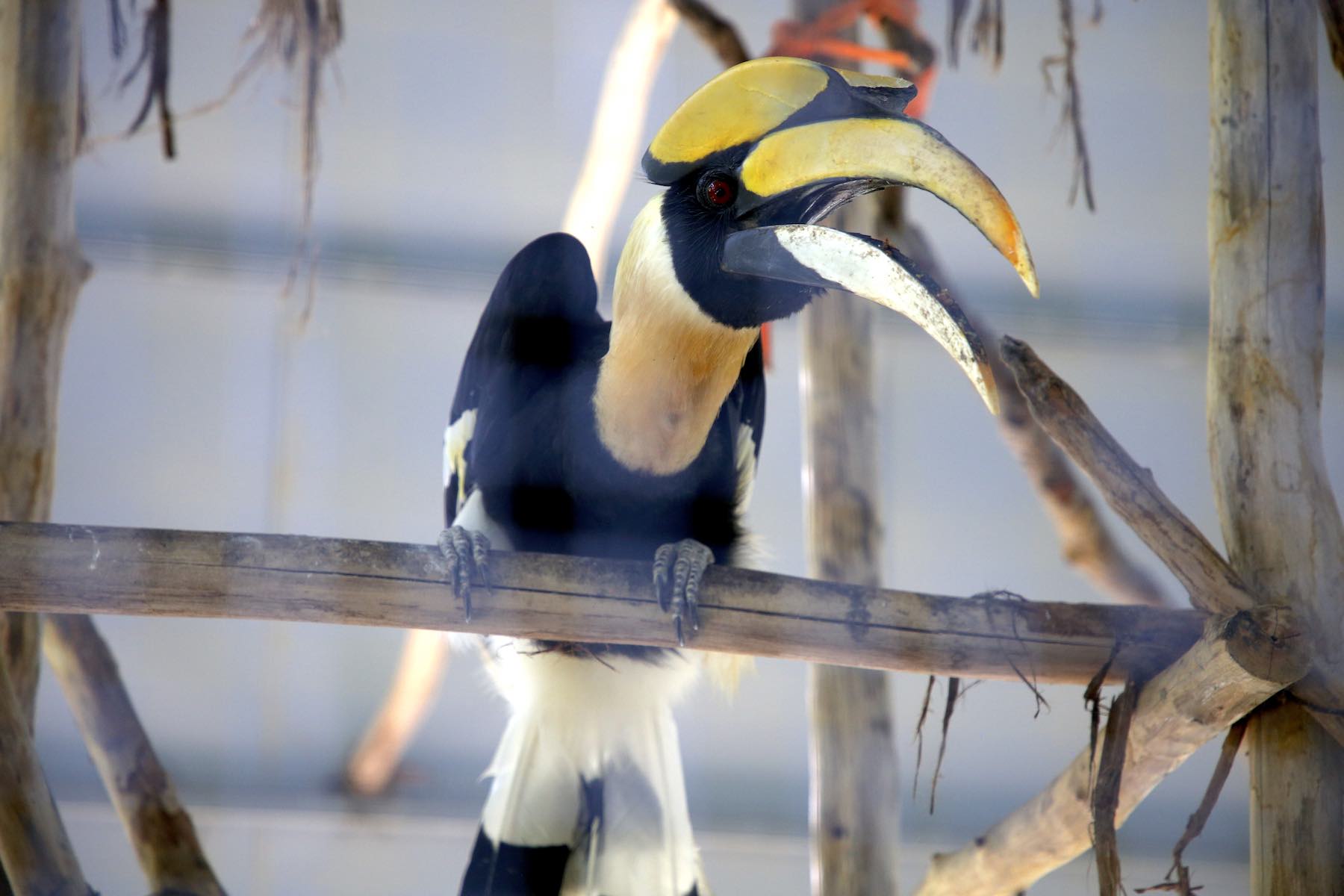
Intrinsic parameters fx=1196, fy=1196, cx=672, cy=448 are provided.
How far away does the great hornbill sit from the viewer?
51.3 inches

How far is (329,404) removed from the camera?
247 centimetres

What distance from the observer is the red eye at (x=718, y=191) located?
1.43m

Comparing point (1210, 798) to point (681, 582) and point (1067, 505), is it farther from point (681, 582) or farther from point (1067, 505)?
point (1067, 505)

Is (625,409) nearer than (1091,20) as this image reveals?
Yes

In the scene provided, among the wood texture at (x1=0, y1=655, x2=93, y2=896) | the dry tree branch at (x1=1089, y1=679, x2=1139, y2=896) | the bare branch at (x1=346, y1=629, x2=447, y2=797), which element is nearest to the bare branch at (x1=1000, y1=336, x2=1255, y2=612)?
the dry tree branch at (x1=1089, y1=679, x2=1139, y2=896)

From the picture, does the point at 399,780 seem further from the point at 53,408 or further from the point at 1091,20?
the point at 1091,20

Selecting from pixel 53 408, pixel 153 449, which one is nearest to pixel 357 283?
pixel 153 449

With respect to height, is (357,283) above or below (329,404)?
above

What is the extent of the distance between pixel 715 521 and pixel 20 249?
1063mm

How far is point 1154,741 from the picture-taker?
4.64 ft

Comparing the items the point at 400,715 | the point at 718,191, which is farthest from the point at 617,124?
the point at 400,715

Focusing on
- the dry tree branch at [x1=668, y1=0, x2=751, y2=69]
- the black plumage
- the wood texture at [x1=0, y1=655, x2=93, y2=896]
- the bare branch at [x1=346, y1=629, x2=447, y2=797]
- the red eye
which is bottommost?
the wood texture at [x1=0, y1=655, x2=93, y2=896]

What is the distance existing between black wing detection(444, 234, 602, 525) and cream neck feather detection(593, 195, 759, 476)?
0.12 meters

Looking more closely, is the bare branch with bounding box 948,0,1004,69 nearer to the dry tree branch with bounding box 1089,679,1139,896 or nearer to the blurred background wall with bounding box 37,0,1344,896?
the blurred background wall with bounding box 37,0,1344,896
